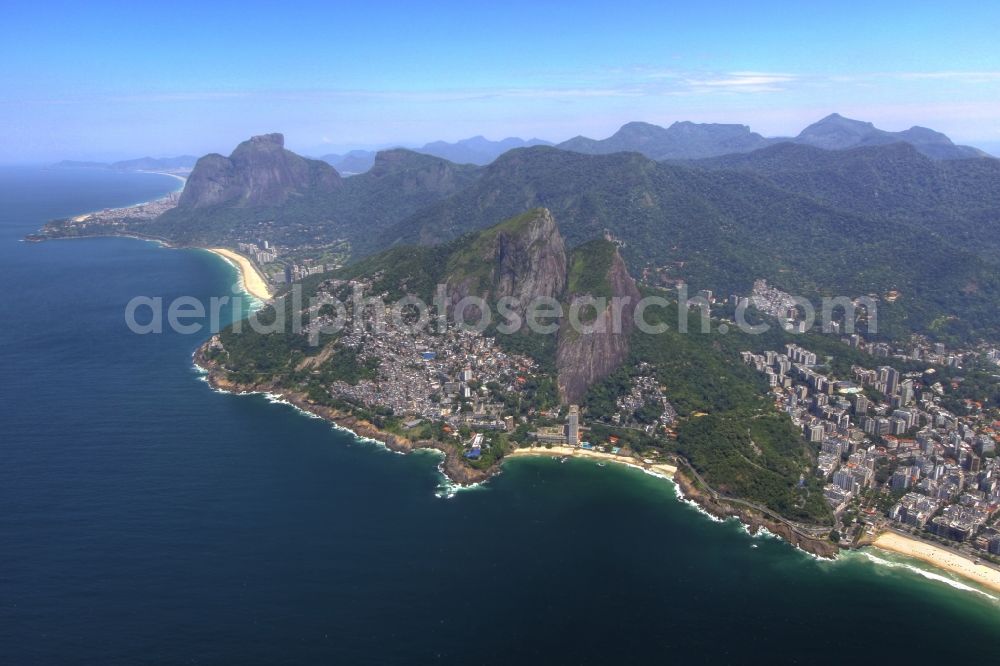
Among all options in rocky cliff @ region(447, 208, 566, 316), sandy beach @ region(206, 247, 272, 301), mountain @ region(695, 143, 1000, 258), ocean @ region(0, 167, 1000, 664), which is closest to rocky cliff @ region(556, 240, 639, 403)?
rocky cliff @ region(447, 208, 566, 316)

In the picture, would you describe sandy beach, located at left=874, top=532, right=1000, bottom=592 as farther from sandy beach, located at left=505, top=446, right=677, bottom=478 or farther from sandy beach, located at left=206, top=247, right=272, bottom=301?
sandy beach, located at left=206, top=247, right=272, bottom=301

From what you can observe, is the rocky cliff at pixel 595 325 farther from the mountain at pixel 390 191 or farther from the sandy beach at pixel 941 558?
the mountain at pixel 390 191

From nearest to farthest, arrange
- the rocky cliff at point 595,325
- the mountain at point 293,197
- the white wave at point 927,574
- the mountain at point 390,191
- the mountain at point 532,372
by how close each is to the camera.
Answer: the white wave at point 927,574 → the mountain at point 532,372 → the rocky cliff at point 595,325 → the mountain at point 293,197 → the mountain at point 390,191

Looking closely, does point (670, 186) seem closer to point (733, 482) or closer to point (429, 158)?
point (429, 158)

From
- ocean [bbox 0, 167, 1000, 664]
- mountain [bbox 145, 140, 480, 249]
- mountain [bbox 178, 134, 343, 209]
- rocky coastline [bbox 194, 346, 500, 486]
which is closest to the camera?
ocean [bbox 0, 167, 1000, 664]

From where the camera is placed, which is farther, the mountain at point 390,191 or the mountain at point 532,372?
the mountain at point 390,191

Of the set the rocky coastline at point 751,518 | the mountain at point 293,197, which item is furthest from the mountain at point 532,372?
the mountain at point 293,197

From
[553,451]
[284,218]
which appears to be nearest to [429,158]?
[284,218]
